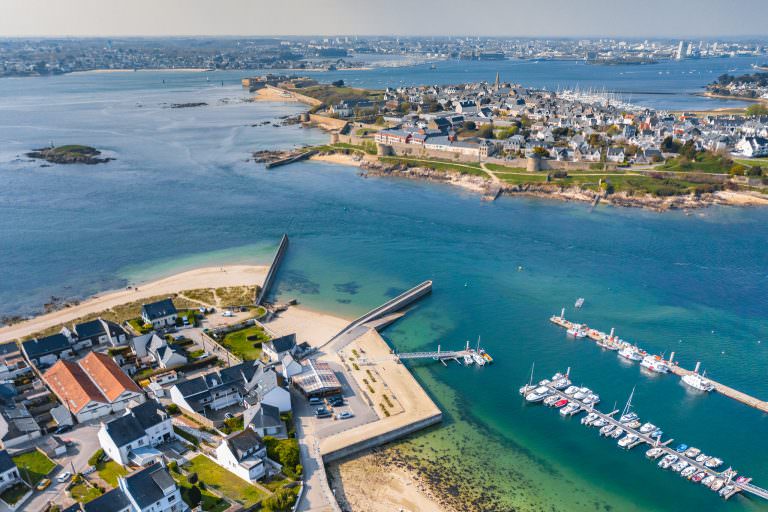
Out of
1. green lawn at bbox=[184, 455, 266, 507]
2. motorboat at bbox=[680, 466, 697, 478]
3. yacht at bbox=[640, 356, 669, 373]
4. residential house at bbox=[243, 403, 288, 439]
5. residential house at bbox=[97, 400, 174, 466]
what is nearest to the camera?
green lawn at bbox=[184, 455, 266, 507]

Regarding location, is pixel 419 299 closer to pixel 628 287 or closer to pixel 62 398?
pixel 628 287

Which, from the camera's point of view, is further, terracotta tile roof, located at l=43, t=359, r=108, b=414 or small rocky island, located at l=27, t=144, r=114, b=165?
small rocky island, located at l=27, t=144, r=114, b=165

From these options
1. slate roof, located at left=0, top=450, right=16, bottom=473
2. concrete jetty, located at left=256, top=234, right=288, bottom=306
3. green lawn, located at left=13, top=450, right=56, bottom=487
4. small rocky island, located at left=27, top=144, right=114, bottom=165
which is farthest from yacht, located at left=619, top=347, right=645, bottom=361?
small rocky island, located at left=27, top=144, right=114, bottom=165

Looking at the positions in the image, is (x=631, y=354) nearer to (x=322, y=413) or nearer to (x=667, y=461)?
(x=667, y=461)

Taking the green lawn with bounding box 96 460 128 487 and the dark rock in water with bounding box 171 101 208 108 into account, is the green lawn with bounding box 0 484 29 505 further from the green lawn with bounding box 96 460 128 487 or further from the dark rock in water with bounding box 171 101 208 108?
the dark rock in water with bounding box 171 101 208 108

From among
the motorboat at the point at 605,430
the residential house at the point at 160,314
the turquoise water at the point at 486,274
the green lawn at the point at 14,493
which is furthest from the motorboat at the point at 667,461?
the residential house at the point at 160,314

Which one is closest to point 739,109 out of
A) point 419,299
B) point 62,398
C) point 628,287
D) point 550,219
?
point 550,219

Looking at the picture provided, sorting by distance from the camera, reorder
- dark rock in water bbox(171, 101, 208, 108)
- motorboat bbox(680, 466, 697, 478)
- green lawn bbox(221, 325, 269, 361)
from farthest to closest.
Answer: dark rock in water bbox(171, 101, 208, 108), green lawn bbox(221, 325, 269, 361), motorboat bbox(680, 466, 697, 478)

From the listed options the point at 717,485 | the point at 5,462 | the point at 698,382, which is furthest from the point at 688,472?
the point at 5,462

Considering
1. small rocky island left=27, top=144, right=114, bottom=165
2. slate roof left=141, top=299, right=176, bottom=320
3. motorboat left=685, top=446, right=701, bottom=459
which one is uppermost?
small rocky island left=27, top=144, right=114, bottom=165
